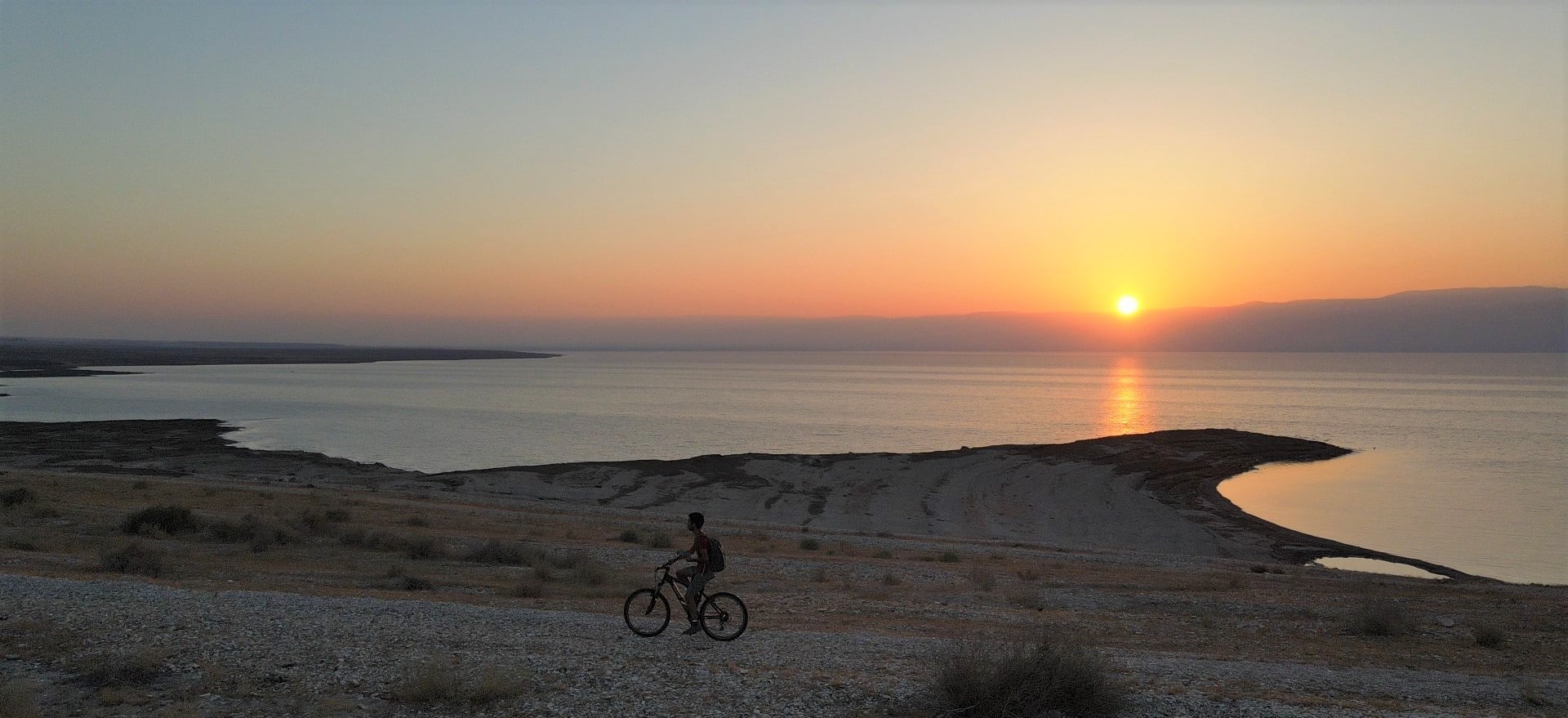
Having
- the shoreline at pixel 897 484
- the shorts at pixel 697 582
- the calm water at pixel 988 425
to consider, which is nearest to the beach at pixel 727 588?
the shoreline at pixel 897 484

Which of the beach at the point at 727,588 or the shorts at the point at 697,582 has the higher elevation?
the shorts at the point at 697,582

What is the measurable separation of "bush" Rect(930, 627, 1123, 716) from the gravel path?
516mm

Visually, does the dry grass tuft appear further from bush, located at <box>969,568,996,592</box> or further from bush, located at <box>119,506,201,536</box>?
bush, located at <box>969,568,996,592</box>

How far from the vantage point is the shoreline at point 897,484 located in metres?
36.9

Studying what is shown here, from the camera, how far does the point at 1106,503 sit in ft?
144

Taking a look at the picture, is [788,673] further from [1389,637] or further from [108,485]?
[108,485]

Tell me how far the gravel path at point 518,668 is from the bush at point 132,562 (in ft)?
10.4

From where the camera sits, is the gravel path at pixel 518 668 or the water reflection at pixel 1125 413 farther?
the water reflection at pixel 1125 413

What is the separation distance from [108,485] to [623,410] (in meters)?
70.5

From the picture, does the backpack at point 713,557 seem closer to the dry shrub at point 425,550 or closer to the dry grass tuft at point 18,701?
the dry grass tuft at point 18,701

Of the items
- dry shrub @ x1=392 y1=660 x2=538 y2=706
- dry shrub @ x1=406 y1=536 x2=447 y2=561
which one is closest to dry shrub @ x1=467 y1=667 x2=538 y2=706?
dry shrub @ x1=392 y1=660 x2=538 y2=706

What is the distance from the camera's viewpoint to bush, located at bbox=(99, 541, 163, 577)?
18.2 meters

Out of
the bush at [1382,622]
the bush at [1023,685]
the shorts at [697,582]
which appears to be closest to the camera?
the bush at [1023,685]

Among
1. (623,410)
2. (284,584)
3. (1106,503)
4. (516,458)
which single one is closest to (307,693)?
(284,584)
